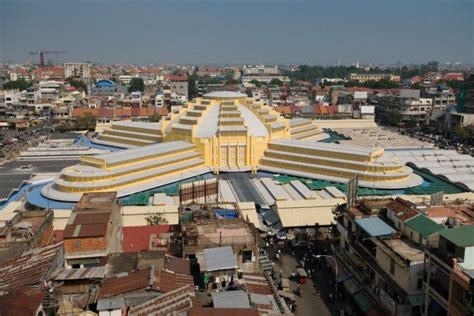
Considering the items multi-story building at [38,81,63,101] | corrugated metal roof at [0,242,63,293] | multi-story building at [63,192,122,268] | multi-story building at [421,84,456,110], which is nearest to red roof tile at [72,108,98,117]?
multi-story building at [38,81,63,101]

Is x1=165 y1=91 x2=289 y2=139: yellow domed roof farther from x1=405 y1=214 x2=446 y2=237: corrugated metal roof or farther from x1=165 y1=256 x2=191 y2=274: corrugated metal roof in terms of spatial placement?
x1=165 y1=256 x2=191 y2=274: corrugated metal roof

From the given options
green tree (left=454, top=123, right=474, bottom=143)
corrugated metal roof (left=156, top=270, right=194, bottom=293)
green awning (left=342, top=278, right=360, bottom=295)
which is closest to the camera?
corrugated metal roof (left=156, top=270, right=194, bottom=293)

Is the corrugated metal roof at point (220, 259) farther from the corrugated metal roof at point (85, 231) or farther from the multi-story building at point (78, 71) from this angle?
the multi-story building at point (78, 71)

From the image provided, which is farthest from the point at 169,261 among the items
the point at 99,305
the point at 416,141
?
the point at 416,141

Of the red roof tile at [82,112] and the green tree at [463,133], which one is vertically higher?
the red roof tile at [82,112]

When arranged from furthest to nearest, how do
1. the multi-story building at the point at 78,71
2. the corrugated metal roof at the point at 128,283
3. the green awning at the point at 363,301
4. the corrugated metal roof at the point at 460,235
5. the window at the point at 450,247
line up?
the multi-story building at the point at 78,71, the green awning at the point at 363,301, the window at the point at 450,247, the corrugated metal roof at the point at 460,235, the corrugated metal roof at the point at 128,283

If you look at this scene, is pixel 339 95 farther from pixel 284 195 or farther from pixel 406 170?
pixel 284 195

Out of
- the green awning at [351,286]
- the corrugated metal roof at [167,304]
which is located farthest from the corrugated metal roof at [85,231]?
the green awning at [351,286]
